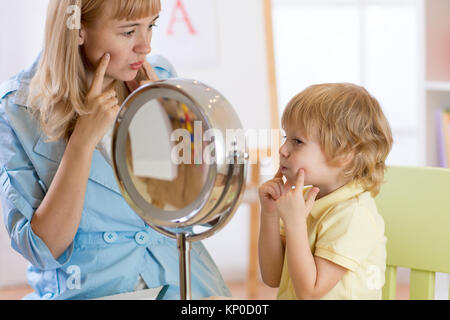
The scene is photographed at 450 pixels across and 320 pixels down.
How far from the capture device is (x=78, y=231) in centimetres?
76

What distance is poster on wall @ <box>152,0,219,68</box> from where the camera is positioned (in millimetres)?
1058

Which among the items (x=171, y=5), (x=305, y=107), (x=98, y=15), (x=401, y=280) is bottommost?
(x=401, y=280)

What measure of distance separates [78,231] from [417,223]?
0.42 meters

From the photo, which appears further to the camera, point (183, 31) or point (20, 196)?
point (183, 31)

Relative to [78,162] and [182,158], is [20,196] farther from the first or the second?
[182,158]

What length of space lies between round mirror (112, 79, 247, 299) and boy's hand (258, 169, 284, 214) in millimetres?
244

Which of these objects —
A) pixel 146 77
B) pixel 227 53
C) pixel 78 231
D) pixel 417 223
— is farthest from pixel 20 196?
pixel 227 53

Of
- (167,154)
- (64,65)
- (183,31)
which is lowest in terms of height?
(167,154)

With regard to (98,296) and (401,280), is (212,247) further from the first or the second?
(98,296)

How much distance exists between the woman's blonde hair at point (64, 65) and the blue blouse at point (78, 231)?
2 centimetres

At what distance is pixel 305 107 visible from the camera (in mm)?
700

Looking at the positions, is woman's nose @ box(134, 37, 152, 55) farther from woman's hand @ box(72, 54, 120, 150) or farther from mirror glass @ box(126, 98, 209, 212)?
mirror glass @ box(126, 98, 209, 212)

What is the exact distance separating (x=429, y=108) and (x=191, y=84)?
4.63 ft

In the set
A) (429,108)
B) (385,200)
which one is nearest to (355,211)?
(385,200)
